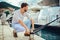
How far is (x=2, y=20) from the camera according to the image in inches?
97.2

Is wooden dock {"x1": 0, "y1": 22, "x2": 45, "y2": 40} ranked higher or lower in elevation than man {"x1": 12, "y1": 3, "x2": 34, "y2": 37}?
lower

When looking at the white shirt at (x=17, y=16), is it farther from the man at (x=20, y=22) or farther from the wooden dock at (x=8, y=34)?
the wooden dock at (x=8, y=34)

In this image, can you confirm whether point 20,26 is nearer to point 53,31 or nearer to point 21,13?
point 21,13

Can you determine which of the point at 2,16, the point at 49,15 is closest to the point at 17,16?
the point at 2,16

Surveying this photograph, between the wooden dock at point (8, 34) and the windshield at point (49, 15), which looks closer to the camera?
the wooden dock at point (8, 34)

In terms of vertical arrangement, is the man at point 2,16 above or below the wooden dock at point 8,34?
above

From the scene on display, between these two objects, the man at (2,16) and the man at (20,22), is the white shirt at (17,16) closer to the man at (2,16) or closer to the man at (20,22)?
the man at (20,22)

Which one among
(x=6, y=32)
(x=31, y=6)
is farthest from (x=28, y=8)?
(x=6, y=32)

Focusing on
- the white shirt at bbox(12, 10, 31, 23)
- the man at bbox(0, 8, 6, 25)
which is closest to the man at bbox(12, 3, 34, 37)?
the white shirt at bbox(12, 10, 31, 23)

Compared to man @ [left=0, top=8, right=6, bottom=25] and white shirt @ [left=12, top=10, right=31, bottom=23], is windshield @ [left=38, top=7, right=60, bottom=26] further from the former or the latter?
man @ [left=0, top=8, right=6, bottom=25]

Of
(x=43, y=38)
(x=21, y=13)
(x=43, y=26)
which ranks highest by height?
(x=21, y=13)

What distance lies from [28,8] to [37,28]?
0.31 meters

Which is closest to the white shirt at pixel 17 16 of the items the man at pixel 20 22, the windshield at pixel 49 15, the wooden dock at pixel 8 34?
the man at pixel 20 22

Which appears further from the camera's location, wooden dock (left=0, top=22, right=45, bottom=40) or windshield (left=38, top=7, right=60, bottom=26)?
windshield (left=38, top=7, right=60, bottom=26)
